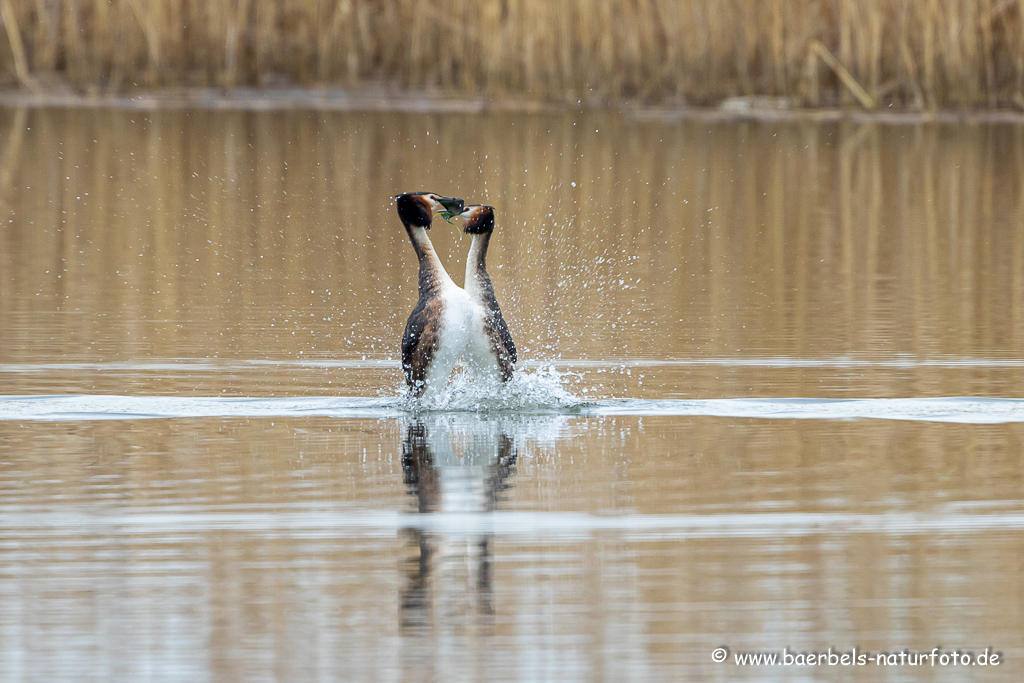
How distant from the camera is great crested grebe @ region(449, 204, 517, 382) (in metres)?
8.04

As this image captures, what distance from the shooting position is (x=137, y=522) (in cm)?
602

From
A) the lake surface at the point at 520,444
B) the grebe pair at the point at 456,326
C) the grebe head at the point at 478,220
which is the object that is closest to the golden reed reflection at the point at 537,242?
the lake surface at the point at 520,444

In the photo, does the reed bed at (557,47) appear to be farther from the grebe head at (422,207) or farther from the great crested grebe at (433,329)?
the great crested grebe at (433,329)

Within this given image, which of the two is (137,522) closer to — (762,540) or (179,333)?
(762,540)

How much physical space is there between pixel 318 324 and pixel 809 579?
18.0ft

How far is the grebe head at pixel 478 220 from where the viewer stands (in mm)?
8234

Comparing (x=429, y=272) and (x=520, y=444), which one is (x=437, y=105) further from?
(x=520, y=444)

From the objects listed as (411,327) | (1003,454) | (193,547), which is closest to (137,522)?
(193,547)

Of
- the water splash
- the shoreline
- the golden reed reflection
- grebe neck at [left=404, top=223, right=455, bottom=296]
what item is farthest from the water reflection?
the shoreline

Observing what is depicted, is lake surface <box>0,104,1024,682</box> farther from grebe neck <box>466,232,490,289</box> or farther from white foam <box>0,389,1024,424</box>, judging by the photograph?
grebe neck <box>466,232,490,289</box>

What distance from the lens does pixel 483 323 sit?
8.03 meters

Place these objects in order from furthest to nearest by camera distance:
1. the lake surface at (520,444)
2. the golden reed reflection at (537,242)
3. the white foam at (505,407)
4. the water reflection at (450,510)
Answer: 1. the golden reed reflection at (537,242)
2. the white foam at (505,407)
3. the water reflection at (450,510)
4. the lake surface at (520,444)

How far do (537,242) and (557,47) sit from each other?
32.7 ft

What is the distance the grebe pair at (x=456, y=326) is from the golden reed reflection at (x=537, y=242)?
0.75m
